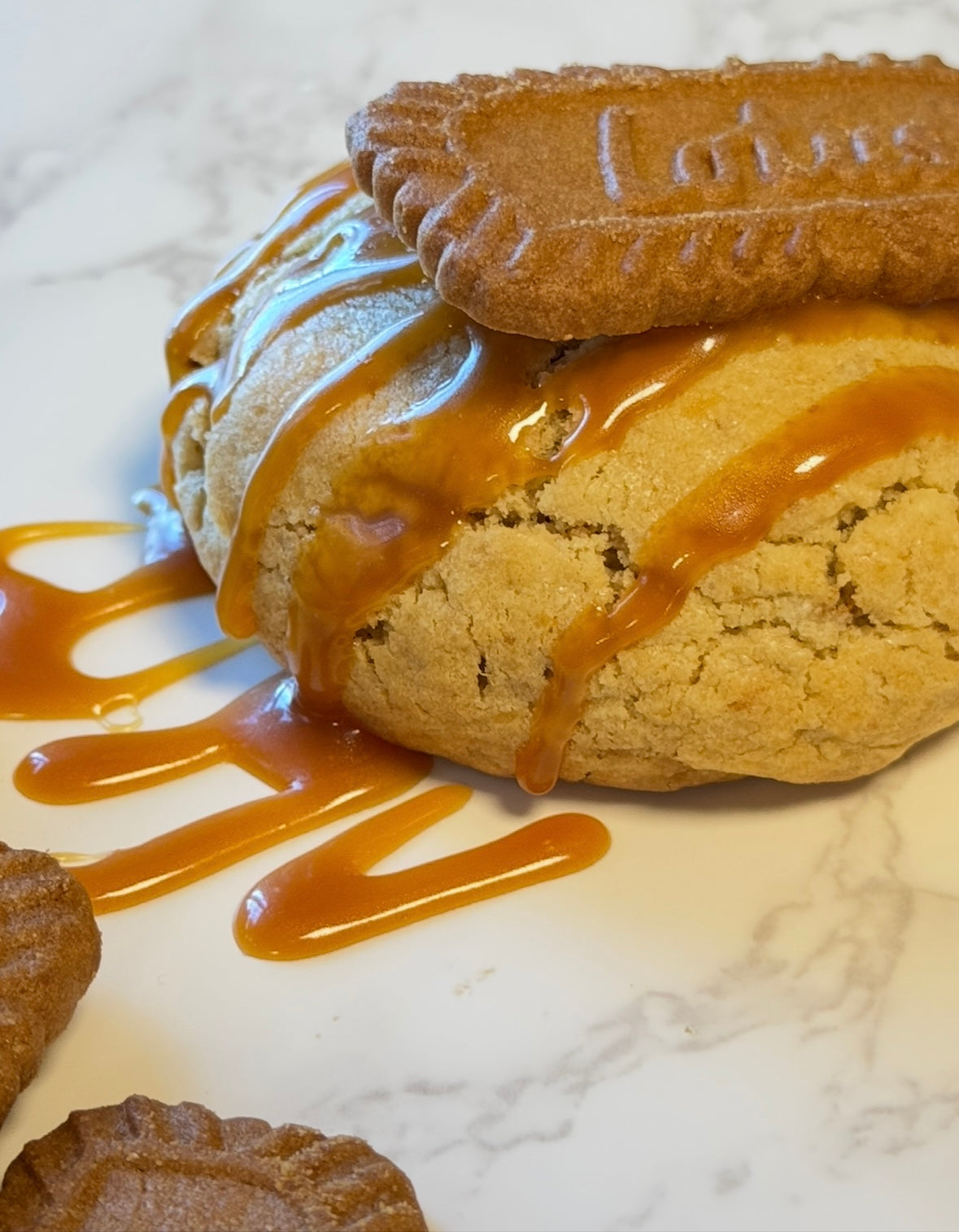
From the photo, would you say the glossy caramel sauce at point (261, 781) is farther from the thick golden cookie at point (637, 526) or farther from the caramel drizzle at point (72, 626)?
the thick golden cookie at point (637, 526)

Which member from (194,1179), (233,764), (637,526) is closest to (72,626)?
(233,764)

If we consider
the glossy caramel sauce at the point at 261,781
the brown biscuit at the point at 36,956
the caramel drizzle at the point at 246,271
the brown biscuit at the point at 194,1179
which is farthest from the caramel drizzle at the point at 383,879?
the caramel drizzle at the point at 246,271

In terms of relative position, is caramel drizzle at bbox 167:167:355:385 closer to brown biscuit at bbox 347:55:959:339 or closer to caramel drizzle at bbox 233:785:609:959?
brown biscuit at bbox 347:55:959:339

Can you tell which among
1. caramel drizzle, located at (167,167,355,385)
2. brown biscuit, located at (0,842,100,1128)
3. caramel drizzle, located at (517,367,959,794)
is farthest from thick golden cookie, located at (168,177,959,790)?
brown biscuit, located at (0,842,100,1128)

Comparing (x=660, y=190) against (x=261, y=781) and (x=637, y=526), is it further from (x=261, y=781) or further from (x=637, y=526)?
(x=261, y=781)

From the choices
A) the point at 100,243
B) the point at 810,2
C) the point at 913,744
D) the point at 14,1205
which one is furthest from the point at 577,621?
the point at 810,2

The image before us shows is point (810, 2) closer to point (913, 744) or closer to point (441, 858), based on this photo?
point (913, 744)
